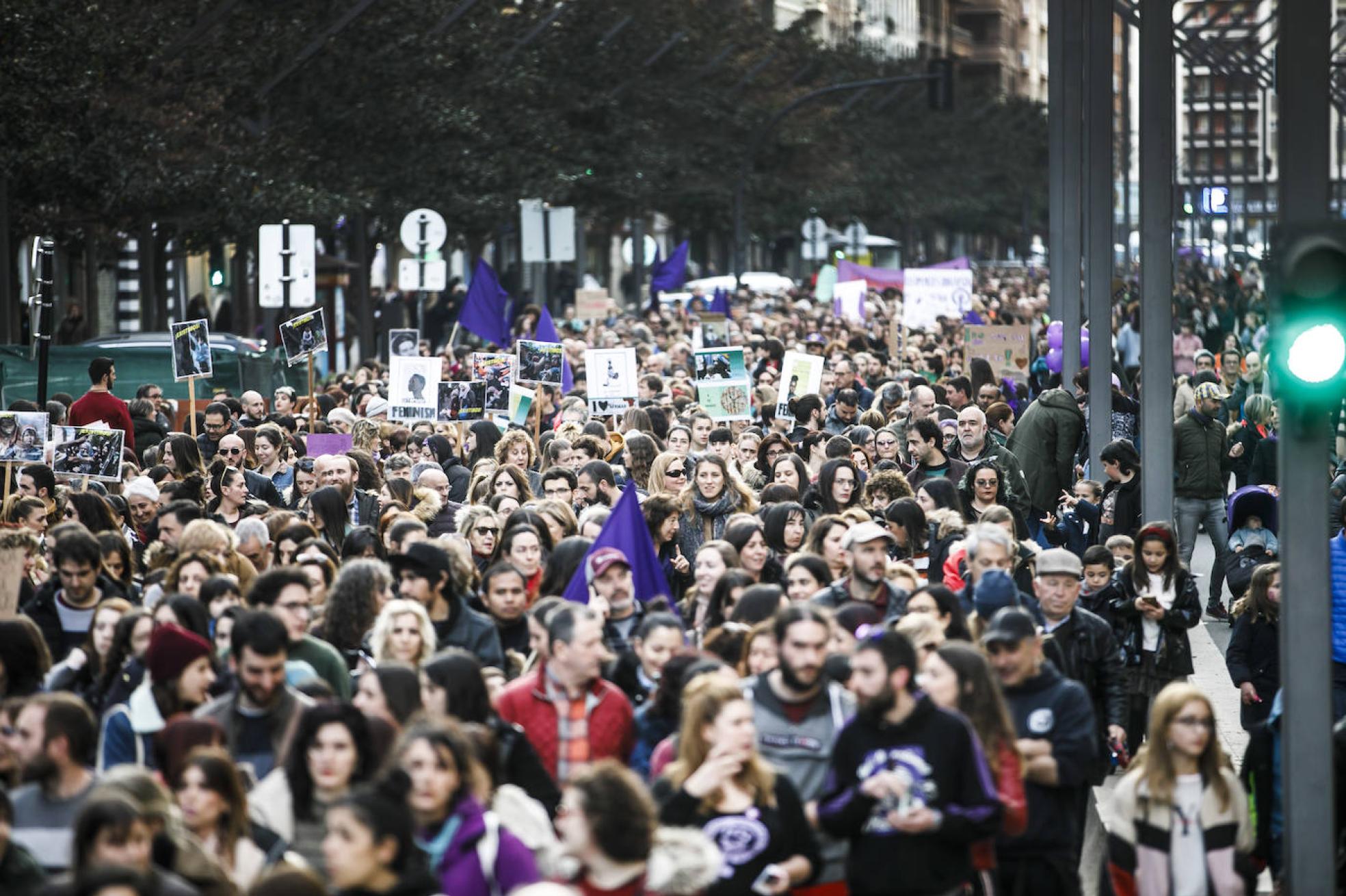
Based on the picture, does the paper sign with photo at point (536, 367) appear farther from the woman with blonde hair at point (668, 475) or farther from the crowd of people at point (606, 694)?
the woman with blonde hair at point (668, 475)

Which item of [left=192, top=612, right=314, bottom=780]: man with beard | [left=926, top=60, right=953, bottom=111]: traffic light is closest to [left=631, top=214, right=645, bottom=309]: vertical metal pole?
[left=926, top=60, right=953, bottom=111]: traffic light

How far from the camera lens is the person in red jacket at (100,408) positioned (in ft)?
56.7

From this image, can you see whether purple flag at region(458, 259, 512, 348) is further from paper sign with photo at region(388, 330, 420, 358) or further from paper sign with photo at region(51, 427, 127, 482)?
paper sign with photo at region(51, 427, 127, 482)

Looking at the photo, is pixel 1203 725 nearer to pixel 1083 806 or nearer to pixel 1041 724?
pixel 1041 724

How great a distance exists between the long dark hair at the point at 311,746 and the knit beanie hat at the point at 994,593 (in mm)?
3121

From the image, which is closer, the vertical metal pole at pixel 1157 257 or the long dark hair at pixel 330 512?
the long dark hair at pixel 330 512

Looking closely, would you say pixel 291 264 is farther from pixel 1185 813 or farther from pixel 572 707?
pixel 1185 813

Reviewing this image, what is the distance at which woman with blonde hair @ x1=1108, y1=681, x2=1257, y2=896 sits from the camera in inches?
294

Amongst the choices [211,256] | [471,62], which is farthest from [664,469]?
[211,256]

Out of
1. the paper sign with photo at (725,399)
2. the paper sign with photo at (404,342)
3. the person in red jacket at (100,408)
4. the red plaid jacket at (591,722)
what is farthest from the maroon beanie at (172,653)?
the paper sign with photo at (404,342)

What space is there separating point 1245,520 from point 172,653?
27.2ft

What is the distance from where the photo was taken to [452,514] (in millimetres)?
13586

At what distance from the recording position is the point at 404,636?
848cm

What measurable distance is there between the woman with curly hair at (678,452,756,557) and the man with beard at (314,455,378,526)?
1.88 meters
